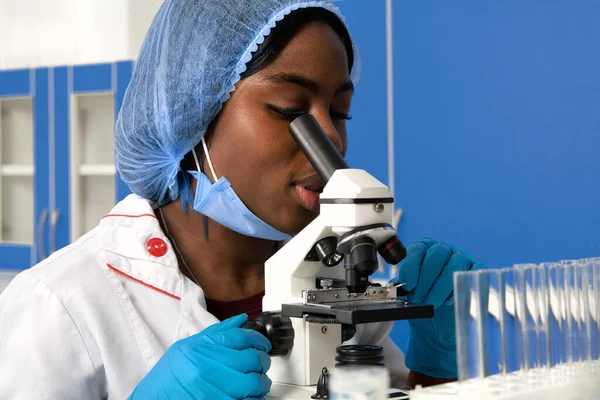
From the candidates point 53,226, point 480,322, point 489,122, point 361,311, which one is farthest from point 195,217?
point 53,226

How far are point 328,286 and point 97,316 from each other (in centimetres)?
42

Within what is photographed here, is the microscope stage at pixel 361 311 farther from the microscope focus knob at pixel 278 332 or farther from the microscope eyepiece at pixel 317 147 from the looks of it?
the microscope eyepiece at pixel 317 147

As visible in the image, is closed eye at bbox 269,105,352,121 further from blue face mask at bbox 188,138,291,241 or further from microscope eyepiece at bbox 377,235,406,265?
microscope eyepiece at bbox 377,235,406,265

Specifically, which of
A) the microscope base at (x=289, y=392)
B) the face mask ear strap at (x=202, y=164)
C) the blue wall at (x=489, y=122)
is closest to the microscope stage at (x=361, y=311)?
the microscope base at (x=289, y=392)

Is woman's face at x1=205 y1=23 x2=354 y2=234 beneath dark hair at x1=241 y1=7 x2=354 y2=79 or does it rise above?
beneath

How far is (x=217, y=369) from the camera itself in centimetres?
105

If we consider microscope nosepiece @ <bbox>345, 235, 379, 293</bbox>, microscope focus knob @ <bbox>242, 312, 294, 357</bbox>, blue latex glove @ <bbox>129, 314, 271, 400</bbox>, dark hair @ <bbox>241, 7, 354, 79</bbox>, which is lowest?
blue latex glove @ <bbox>129, 314, 271, 400</bbox>

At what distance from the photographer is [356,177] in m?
1.01

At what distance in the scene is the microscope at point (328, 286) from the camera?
0.98 metres

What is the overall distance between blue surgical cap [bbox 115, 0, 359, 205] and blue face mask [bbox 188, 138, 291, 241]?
0.06 metres

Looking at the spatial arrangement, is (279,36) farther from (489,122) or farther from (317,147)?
(489,122)

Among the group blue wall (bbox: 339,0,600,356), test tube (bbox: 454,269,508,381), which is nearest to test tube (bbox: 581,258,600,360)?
test tube (bbox: 454,269,508,381)

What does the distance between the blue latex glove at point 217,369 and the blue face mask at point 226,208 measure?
31cm

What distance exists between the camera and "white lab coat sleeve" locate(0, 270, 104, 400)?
118cm
